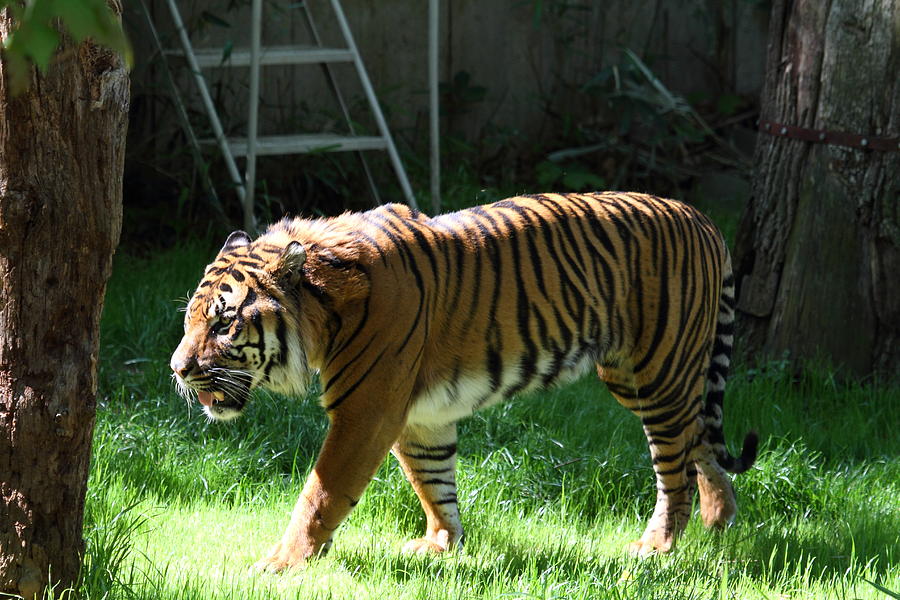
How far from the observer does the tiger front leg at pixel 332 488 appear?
11.5 ft

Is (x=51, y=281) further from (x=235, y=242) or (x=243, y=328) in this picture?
(x=235, y=242)

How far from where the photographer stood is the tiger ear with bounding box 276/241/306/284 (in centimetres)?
343

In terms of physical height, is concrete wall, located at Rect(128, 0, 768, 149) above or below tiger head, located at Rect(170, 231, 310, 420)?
above

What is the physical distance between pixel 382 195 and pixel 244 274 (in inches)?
164

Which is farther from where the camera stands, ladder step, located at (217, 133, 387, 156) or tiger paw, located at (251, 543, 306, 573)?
ladder step, located at (217, 133, 387, 156)

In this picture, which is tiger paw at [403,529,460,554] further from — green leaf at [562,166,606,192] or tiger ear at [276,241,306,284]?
green leaf at [562,166,606,192]

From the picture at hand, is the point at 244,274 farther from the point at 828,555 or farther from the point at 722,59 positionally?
the point at 722,59

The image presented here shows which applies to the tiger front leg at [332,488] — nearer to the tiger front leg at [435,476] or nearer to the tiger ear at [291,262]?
the tiger ear at [291,262]

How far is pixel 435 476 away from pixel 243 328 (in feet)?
3.53

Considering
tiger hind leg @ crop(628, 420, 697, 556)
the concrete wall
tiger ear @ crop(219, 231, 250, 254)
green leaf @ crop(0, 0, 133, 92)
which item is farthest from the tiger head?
the concrete wall

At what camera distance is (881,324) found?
5582 millimetres

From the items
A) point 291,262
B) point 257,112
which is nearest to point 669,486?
point 291,262

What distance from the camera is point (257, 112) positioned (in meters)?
6.91

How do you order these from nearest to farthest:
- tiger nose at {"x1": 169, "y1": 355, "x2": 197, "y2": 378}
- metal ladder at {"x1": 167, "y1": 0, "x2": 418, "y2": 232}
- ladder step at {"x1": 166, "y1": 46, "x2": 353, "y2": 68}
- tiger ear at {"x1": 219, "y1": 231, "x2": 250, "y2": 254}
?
tiger nose at {"x1": 169, "y1": 355, "x2": 197, "y2": 378}, tiger ear at {"x1": 219, "y1": 231, "x2": 250, "y2": 254}, metal ladder at {"x1": 167, "y1": 0, "x2": 418, "y2": 232}, ladder step at {"x1": 166, "y1": 46, "x2": 353, "y2": 68}
